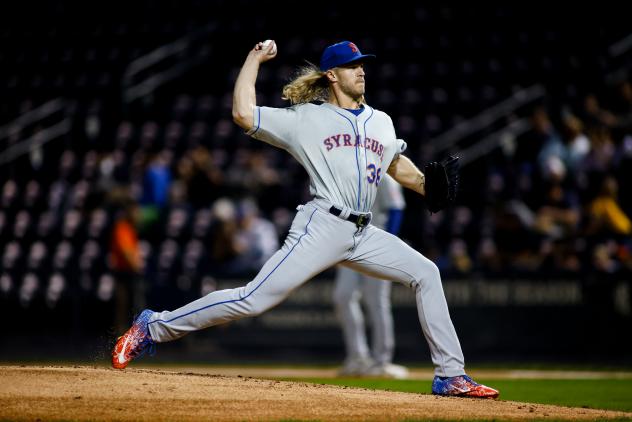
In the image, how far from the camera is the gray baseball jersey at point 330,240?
6.16m

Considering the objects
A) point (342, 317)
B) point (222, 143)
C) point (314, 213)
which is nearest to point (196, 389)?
point (314, 213)

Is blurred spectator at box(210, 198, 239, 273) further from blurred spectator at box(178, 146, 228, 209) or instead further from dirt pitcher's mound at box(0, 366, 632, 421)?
dirt pitcher's mound at box(0, 366, 632, 421)

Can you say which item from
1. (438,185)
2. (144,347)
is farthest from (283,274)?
(438,185)

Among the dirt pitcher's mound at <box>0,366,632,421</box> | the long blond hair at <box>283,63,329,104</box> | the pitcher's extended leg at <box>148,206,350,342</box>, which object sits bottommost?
the dirt pitcher's mound at <box>0,366,632,421</box>

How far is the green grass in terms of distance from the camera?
300 inches

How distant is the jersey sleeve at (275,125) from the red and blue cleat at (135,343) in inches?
51.2

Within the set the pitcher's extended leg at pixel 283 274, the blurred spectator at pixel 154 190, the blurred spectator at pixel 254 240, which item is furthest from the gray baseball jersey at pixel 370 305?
the blurred spectator at pixel 154 190

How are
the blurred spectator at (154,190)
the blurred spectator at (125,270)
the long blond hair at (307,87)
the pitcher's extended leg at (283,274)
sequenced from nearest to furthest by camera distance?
the pitcher's extended leg at (283,274)
the long blond hair at (307,87)
the blurred spectator at (125,270)
the blurred spectator at (154,190)

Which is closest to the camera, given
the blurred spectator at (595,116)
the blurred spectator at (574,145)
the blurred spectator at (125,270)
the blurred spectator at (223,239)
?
the blurred spectator at (125,270)

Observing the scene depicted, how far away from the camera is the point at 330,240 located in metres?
6.16

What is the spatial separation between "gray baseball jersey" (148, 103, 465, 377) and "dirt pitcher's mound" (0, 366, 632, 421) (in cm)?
40

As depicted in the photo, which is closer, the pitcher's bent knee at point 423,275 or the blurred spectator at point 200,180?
the pitcher's bent knee at point 423,275

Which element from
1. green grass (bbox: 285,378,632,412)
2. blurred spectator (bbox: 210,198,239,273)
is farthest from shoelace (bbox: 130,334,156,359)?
blurred spectator (bbox: 210,198,239,273)

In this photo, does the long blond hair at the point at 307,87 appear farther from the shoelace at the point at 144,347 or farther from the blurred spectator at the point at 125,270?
the blurred spectator at the point at 125,270
